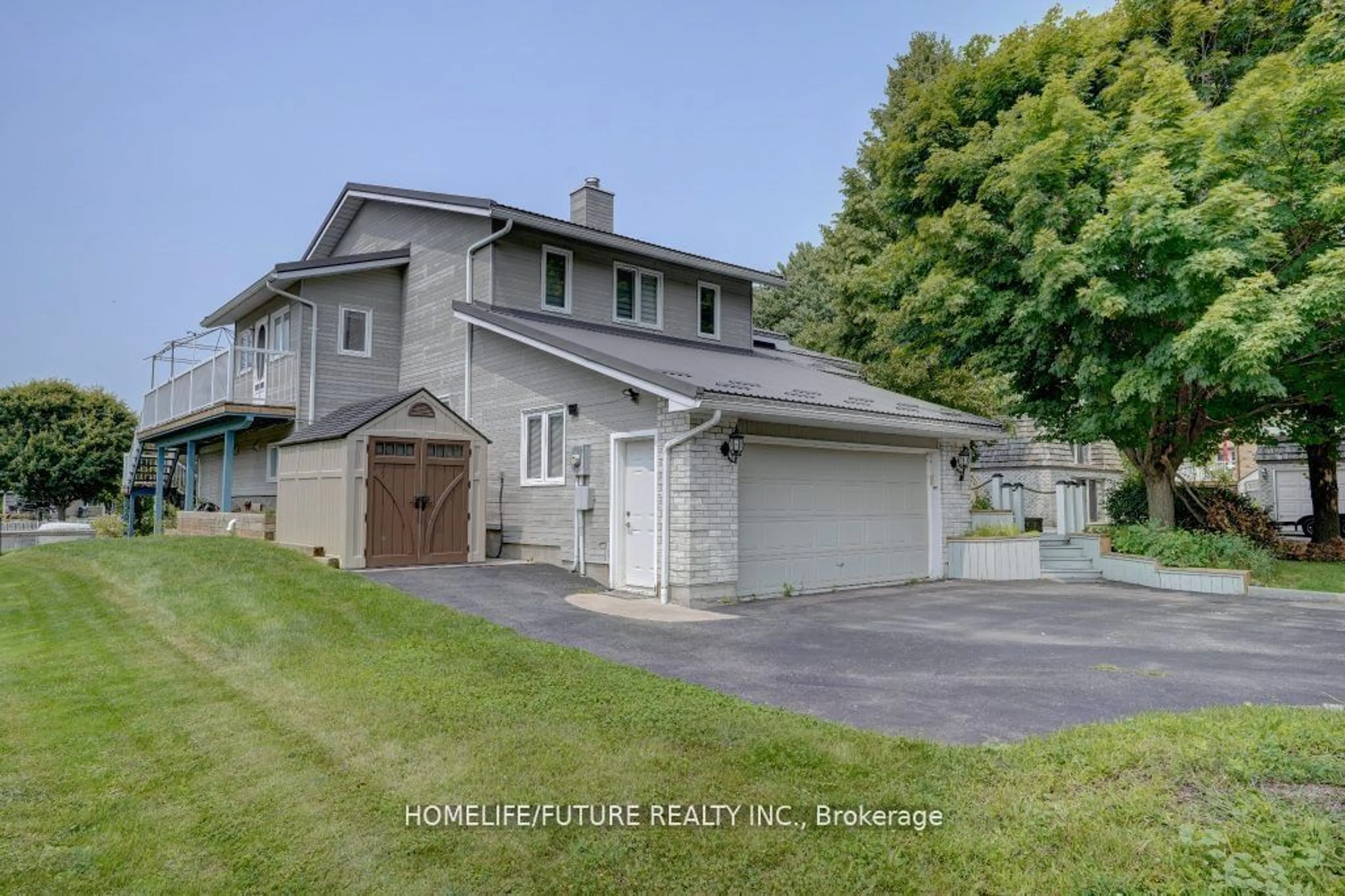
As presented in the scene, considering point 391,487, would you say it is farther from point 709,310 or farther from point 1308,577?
point 1308,577

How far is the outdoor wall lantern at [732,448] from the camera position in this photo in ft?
33.1

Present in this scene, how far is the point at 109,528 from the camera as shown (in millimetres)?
21188

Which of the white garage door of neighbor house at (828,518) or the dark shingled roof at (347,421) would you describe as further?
the dark shingled roof at (347,421)

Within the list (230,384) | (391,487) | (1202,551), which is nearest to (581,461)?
(391,487)

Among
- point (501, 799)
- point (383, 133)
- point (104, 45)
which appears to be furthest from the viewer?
point (383, 133)

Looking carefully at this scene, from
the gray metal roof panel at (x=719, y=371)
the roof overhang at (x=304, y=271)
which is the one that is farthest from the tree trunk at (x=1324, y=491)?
the roof overhang at (x=304, y=271)

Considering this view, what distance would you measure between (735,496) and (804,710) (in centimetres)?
529

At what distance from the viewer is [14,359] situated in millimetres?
44219

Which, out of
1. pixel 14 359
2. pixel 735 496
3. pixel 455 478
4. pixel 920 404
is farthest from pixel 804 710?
pixel 14 359

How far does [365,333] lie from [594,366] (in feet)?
27.4

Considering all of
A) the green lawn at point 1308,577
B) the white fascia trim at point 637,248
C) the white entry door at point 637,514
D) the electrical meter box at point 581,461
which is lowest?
the green lawn at point 1308,577

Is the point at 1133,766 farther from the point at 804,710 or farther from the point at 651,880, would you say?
the point at 651,880

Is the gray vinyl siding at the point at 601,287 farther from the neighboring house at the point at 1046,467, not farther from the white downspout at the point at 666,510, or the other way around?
the neighboring house at the point at 1046,467

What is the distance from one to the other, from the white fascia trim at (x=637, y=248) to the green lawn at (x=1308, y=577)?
445 inches
